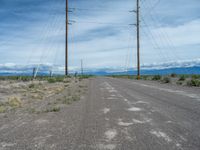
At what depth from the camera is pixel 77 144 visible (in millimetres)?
3936

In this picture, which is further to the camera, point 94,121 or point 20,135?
point 94,121

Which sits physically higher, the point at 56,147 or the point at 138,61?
the point at 138,61

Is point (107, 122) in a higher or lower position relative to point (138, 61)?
lower

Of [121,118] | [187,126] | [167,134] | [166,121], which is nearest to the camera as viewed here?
[167,134]

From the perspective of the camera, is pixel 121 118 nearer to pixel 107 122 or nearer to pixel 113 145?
pixel 107 122

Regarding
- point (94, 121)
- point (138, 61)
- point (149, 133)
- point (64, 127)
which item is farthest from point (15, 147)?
point (138, 61)

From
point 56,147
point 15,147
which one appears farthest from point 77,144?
point 15,147

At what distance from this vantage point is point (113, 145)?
3.84 m

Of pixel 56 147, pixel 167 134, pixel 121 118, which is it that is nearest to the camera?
pixel 56 147

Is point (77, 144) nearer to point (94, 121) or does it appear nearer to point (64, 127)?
point (64, 127)

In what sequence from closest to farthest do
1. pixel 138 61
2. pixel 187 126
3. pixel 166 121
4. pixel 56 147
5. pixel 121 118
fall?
1. pixel 56 147
2. pixel 187 126
3. pixel 166 121
4. pixel 121 118
5. pixel 138 61

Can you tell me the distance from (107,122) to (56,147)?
7.03 feet

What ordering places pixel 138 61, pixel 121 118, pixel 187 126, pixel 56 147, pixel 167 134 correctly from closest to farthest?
1. pixel 56 147
2. pixel 167 134
3. pixel 187 126
4. pixel 121 118
5. pixel 138 61

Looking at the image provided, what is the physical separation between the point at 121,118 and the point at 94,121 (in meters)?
0.87
